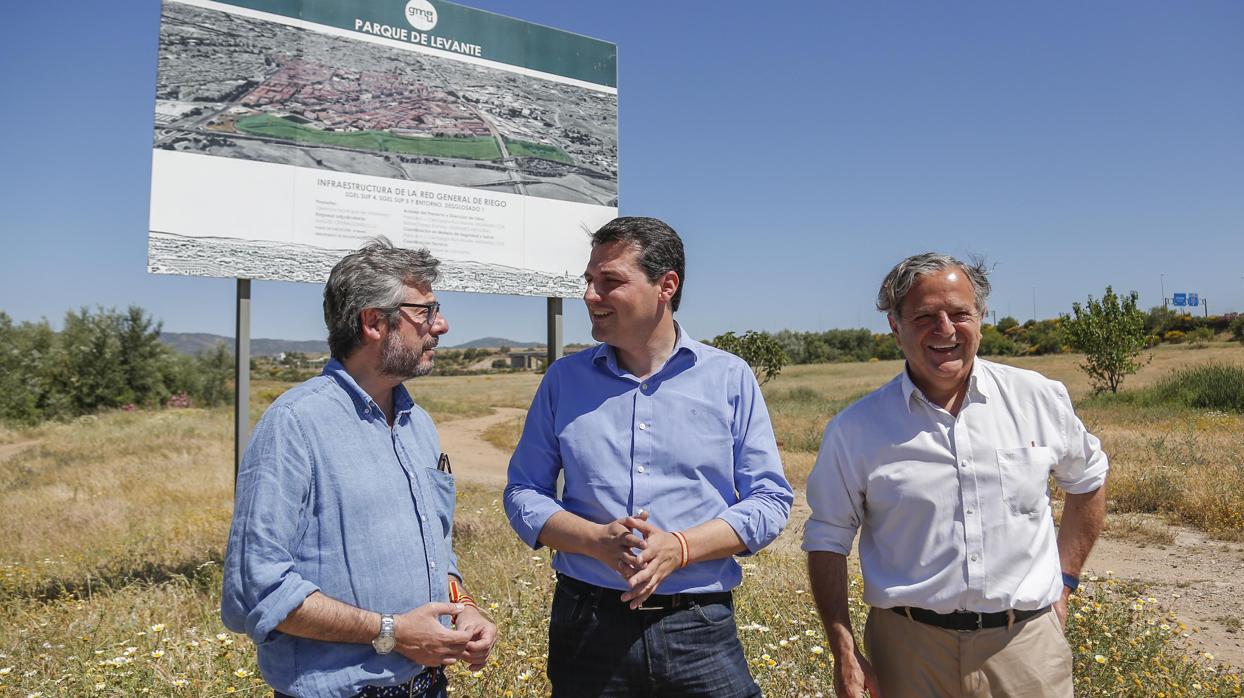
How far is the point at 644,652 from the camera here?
2.18 metres

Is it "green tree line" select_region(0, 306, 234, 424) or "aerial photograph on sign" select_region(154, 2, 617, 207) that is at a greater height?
"aerial photograph on sign" select_region(154, 2, 617, 207)

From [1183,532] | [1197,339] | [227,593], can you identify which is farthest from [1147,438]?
[1197,339]

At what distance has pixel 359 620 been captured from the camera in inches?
73.0

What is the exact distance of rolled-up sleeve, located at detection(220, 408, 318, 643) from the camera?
1.75 meters

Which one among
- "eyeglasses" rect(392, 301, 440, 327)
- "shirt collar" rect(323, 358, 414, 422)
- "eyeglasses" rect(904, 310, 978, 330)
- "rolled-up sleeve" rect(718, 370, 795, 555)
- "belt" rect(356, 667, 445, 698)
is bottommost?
"belt" rect(356, 667, 445, 698)

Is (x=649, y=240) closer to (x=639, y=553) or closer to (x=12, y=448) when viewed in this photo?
(x=639, y=553)

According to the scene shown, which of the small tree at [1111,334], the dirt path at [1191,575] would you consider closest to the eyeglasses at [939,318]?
the dirt path at [1191,575]

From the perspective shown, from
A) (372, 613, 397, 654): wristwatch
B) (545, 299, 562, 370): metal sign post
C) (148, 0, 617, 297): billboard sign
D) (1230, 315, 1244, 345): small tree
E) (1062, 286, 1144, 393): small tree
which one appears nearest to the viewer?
(372, 613, 397, 654): wristwatch

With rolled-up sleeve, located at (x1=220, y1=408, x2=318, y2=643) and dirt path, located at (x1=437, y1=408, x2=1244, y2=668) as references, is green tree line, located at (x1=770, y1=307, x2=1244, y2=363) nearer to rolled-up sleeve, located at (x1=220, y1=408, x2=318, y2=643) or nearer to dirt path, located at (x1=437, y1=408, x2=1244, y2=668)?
dirt path, located at (x1=437, y1=408, x2=1244, y2=668)

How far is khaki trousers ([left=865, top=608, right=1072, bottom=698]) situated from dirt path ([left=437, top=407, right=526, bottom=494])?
6837 mm

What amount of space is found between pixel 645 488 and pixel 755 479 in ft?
1.24

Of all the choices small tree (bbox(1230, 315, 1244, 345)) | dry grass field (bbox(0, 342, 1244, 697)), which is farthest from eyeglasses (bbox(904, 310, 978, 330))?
small tree (bbox(1230, 315, 1244, 345))

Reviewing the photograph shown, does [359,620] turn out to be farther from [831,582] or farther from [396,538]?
[831,582]

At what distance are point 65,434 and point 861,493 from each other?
27.6 m
